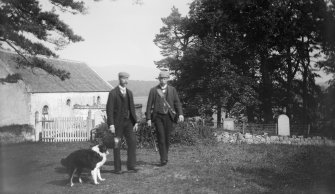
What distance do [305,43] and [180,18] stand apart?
14.1 meters

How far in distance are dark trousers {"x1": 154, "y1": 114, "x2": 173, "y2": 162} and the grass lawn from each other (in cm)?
40

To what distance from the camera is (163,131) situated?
353 inches

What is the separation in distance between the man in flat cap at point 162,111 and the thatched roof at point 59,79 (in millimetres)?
27086

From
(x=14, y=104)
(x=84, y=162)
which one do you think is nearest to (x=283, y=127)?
(x=84, y=162)

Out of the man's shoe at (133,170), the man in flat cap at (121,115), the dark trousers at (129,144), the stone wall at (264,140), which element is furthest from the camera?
the stone wall at (264,140)

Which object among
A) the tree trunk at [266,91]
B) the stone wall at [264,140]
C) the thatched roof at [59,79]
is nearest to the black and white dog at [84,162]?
the stone wall at [264,140]

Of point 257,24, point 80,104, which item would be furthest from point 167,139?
point 80,104

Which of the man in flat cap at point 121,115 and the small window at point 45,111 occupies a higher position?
A: the man in flat cap at point 121,115

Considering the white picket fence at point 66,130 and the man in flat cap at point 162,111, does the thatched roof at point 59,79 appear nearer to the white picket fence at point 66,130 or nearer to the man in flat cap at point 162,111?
the white picket fence at point 66,130

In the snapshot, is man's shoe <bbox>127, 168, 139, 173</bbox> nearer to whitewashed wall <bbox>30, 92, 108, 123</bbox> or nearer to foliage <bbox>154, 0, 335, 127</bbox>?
foliage <bbox>154, 0, 335, 127</bbox>

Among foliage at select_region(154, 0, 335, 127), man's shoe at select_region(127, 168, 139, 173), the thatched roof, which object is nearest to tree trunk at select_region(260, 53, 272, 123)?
foliage at select_region(154, 0, 335, 127)

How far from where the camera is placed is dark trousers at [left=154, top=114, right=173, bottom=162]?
29.1ft

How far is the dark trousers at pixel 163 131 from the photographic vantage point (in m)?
8.88

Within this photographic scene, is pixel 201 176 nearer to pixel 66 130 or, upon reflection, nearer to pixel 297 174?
pixel 297 174
